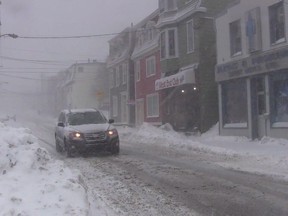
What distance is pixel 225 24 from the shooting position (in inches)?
904

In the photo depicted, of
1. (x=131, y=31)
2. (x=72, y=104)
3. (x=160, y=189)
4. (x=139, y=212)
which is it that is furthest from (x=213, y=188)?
(x=72, y=104)

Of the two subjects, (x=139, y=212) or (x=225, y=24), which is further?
(x=225, y=24)

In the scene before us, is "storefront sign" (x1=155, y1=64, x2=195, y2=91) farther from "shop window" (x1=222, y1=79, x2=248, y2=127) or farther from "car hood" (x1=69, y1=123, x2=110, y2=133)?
"car hood" (x1=69, y1=123, x2=110, y2=133)

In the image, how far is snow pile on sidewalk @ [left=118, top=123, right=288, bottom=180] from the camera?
12242 millimetres

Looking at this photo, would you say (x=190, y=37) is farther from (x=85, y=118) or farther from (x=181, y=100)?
(x=85, y=118)

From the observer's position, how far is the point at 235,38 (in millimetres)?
22359

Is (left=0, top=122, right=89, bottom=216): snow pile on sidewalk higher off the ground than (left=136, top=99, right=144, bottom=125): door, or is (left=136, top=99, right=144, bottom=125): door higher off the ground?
(left=136, top=99, right=144, bottom=125): door

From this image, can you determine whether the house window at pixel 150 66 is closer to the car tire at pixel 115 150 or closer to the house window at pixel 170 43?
the house window at pixel 170 43

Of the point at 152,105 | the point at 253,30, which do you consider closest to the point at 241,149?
the point at 253,30

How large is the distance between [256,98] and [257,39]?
2666 millimetres

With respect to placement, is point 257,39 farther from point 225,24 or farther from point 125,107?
point 125,107

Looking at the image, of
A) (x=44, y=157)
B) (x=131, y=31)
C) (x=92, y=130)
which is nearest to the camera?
(x=44, y=157)

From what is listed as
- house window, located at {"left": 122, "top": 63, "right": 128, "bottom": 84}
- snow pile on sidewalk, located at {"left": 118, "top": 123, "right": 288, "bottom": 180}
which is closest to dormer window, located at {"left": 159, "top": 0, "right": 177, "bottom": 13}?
snow pile on sidewalk, located at {"left": 118, "top": 123, "right": 288, "bottom": 180}

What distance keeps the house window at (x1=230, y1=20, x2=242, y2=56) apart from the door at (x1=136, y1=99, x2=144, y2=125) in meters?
15.7
